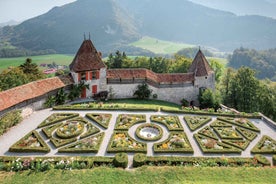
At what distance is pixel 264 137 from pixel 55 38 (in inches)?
6931

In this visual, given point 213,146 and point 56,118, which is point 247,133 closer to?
point 213,146

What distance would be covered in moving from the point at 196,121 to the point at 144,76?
1405 cm

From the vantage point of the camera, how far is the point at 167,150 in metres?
22.8

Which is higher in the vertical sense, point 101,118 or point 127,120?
point 101,118

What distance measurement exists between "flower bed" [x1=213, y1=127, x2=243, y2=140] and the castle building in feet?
48.2

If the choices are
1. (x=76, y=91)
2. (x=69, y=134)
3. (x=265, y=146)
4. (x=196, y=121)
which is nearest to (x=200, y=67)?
(x=196, y=121)

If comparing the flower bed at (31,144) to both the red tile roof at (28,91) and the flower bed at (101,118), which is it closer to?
the red tile roof at (28,91)

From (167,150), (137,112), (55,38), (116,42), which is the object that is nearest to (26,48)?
(55,38)

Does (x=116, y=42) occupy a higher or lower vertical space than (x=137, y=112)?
higher

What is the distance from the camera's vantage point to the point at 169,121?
29375 millimetres

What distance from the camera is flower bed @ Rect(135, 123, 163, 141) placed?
2547cm

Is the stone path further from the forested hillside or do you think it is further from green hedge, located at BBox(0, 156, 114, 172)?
the forested hillside

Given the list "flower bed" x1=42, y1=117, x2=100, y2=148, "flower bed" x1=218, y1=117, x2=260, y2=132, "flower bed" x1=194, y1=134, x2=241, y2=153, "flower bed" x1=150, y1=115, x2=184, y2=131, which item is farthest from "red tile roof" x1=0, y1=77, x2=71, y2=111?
"flower bed" x1=218, y1=117, x2=260, y2=132

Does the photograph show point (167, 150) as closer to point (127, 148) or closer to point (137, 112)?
point (127, 148)
